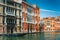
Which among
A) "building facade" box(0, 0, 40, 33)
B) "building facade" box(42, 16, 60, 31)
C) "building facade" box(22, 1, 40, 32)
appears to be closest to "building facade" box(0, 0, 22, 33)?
"building facade" box(0, 0, 40, 33)

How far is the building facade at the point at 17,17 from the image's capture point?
6.16m

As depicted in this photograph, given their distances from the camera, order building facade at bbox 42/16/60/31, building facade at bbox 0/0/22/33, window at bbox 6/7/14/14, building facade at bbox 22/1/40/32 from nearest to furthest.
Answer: building facade at bbox 0/0/22/33
window at bbox 6/7/14/14
building facade at bbox 22/1/40/32
building facade at bbox 42/16/60/31

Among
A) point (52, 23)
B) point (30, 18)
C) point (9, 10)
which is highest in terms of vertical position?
point (9, 10)

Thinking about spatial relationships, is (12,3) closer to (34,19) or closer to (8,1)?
(8,1)

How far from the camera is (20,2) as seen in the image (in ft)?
23.4

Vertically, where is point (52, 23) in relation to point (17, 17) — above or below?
below

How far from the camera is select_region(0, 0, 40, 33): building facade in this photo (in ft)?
20.2

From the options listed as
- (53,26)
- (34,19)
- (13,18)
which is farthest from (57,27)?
(13,18)

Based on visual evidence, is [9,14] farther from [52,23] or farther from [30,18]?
[52,23]

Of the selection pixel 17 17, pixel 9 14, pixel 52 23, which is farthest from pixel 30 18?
pixel 52 23

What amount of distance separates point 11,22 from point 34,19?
7.64 feet

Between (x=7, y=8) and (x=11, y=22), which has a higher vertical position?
(x=7, y=8)

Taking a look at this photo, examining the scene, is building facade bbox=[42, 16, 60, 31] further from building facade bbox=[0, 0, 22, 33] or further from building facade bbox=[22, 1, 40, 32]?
building facade bbox=[0, 0, 22, 33]

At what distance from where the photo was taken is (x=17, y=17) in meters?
7.03
